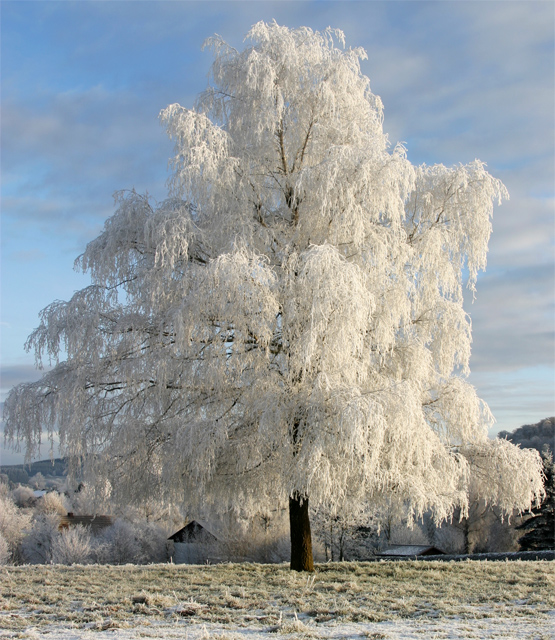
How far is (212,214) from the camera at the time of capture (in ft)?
33.5

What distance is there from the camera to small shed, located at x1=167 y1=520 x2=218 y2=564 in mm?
36469

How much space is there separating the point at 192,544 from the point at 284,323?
3225 cm

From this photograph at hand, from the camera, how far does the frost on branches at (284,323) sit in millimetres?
8562

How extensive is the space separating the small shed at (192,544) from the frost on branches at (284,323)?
28511 mm

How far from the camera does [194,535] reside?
38062 mm

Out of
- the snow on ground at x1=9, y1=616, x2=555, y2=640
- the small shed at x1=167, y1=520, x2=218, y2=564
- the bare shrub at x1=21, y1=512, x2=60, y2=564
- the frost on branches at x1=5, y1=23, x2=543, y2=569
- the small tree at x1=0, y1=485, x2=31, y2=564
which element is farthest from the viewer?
the small tree at x1=0, y1=485, x2=31, y2=564

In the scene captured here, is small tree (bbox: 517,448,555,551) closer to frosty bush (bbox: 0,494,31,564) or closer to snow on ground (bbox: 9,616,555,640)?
snow on ground (bbox: 9,616,555,640)

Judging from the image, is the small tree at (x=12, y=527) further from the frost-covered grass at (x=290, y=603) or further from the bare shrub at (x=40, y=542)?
the frost-covered grass at (x=290, y=603)

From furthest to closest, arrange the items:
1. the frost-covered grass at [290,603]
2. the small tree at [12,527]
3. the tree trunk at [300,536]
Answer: the small tree at [12,527] < the tree trunk at [300,536] < the frost-covered grass at [290,603]

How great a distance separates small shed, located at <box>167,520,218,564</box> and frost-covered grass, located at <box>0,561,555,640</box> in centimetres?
2765

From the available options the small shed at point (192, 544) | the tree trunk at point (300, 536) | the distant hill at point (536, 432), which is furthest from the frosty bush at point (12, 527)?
the distant hill at point (536, 432)

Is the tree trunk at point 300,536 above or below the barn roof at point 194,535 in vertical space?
above

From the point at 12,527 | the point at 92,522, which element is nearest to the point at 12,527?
the point at 12,527

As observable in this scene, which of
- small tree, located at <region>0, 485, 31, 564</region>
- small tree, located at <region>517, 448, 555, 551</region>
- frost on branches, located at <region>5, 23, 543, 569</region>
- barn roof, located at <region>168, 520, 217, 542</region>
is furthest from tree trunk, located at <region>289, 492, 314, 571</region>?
small tree, located at <region>0, 485, 31, 564</region>
